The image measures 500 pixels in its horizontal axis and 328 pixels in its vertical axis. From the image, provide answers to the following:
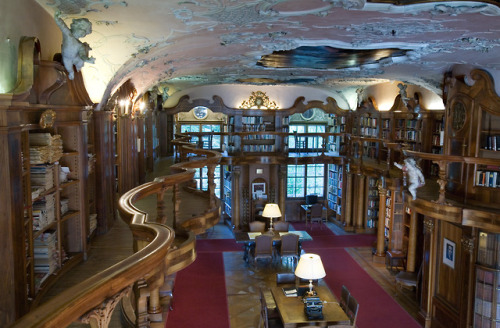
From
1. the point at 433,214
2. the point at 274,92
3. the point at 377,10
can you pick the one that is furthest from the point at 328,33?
the point at 274,92

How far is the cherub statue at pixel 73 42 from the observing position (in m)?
4.53

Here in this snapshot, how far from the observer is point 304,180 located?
17.7m

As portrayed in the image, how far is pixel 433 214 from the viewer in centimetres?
814

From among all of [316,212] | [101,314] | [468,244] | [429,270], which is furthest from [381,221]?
[101,314]

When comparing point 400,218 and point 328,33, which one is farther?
point 400,218

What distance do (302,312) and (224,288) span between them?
4020mm

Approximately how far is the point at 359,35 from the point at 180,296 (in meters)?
6.91

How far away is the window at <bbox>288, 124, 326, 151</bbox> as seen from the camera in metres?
17.7

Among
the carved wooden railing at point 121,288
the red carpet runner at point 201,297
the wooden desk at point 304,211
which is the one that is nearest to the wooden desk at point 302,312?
the red carpet runner at point 201,297

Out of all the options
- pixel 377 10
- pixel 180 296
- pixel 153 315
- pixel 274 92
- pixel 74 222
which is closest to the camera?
pixel 153 315

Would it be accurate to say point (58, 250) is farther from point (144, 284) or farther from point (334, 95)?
point (334, 95)

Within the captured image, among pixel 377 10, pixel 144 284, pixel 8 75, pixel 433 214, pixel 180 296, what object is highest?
pixel 377 10

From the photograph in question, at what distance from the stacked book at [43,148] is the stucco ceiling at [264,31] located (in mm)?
1323

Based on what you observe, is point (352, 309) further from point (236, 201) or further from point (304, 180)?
point (304, 180)
